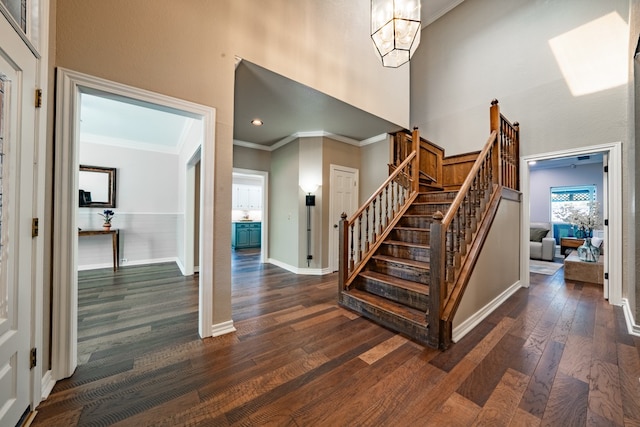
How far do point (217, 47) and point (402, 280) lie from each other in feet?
10.2

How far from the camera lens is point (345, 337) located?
2219mm

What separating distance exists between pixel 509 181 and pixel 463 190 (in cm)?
170

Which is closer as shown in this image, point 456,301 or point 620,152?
point 456,301

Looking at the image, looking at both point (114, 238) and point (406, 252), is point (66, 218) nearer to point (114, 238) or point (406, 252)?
point (406, 252)

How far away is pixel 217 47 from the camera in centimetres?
222

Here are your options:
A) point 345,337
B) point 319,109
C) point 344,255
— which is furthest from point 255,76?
point 345,337

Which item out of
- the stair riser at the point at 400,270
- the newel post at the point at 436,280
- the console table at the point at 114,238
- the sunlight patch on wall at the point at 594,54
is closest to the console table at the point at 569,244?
the sunlight patch on wall at the point at 594,54

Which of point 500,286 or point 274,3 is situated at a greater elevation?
point 274,3

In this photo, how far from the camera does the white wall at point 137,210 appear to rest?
4.77 metres

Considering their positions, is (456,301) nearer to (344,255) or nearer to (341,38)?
(344,255)

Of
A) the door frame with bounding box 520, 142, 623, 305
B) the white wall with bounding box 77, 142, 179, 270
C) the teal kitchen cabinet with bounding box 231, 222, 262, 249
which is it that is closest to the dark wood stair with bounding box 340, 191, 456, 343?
the door frame with bounding box 520, 142, 623, 305

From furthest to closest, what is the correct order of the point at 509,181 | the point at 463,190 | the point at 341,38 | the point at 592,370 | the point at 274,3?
the point at 509,181 → the point at 341,38 → the point at 274,3 → the point at 463,190 → the point at 592,370

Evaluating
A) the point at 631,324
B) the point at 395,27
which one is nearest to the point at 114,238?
the point at 395,27

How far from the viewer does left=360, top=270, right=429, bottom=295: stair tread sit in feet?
8.11
